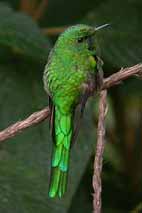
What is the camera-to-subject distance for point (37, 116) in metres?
1.32

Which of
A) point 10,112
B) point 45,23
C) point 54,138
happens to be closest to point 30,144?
point 10,112

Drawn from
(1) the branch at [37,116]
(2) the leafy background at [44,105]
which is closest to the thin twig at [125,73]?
(1) the branch at [37,116]

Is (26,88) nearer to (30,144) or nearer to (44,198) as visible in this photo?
(30,144)

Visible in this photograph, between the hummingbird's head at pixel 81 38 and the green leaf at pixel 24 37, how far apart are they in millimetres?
344

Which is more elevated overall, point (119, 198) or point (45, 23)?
point (45, 23)

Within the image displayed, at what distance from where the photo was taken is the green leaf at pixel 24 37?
1910 mm

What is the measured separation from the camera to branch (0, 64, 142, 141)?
4.16 ft

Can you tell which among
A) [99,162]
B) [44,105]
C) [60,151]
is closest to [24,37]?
[44,105]

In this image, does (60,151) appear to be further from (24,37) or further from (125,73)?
(24,37)

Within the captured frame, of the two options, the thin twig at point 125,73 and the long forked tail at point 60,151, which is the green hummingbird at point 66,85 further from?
the thin twig at point 125,73

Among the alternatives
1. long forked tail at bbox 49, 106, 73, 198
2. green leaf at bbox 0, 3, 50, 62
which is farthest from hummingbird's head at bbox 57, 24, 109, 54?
green leaf at bbox 0, 3, 50, 62

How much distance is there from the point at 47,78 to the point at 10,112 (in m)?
0.44

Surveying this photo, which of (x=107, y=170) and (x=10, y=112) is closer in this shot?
(x=10, y=112)

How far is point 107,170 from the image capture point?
251 cm
